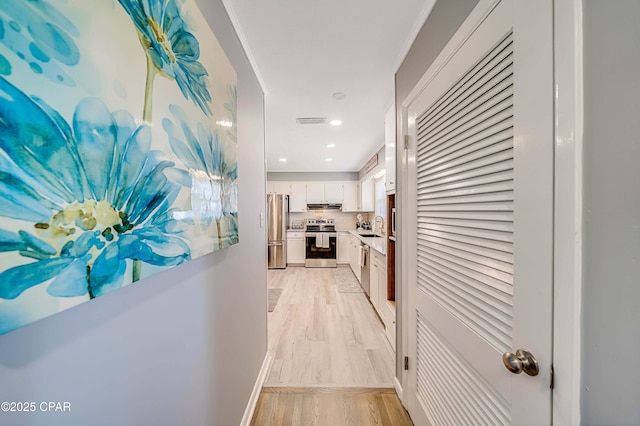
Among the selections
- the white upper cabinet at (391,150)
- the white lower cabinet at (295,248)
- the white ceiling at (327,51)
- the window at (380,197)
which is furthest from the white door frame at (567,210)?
the white lower cabinet at (295,248)

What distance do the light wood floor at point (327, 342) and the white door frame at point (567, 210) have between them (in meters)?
1.60

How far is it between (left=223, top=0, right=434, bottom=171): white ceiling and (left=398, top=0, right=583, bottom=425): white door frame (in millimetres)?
957

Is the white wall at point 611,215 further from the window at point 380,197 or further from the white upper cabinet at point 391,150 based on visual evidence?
the window at point 380,197

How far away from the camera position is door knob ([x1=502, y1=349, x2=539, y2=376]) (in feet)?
2.13

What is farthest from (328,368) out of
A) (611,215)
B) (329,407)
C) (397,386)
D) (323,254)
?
(323,254)

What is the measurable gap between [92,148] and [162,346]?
601 mm

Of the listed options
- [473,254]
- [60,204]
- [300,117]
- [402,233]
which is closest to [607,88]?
[473,254]

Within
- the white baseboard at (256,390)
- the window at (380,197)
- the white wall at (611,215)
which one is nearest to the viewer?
the white wall at (611,215)

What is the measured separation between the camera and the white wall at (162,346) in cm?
41

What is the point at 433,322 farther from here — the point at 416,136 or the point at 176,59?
the point at 176,59

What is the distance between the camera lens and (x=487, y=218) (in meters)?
0.85

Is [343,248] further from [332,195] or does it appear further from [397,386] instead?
[397,386]

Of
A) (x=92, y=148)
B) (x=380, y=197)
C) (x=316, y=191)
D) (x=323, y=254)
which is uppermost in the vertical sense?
(x=316, y=191)

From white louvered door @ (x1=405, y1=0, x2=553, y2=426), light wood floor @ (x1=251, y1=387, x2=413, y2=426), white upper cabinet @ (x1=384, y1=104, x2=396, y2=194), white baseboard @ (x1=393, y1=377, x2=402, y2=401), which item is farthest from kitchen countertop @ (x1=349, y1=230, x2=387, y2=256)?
white louvered door @ (x1=405, y1=0, x2=553, y2=426)
